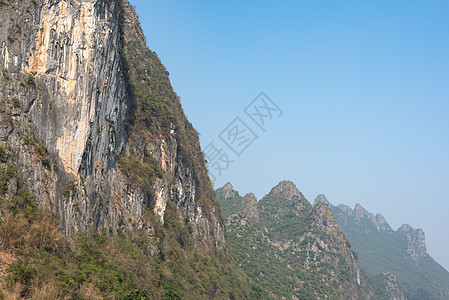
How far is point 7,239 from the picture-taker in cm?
1523

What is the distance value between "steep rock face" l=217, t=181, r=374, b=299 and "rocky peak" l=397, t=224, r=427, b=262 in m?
Result: 97.1

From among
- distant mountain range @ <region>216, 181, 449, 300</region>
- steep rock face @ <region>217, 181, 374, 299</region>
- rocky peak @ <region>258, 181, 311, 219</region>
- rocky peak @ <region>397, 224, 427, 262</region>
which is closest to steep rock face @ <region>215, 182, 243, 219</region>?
distant mountain range @ <region>216, 181, 449, 300</region>

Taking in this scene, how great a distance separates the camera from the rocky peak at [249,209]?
3401 inches

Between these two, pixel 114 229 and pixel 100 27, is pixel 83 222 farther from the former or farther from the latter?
pixel 100 27

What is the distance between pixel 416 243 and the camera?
573 ft

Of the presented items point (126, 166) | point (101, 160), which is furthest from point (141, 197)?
point (101, 160)

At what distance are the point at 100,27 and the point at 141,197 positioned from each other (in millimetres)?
12931

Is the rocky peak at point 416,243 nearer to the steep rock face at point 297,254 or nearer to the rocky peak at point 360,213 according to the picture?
the rocky peak at point 360,213

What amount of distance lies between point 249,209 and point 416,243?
123 m

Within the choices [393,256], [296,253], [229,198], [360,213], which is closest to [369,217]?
[360,213]

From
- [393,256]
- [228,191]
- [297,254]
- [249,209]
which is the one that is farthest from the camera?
[393,256]

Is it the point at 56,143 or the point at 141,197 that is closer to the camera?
the point at 56,143

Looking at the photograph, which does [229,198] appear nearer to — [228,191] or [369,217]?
[228,191]

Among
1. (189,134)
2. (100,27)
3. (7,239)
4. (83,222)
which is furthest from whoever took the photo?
(189,134)
